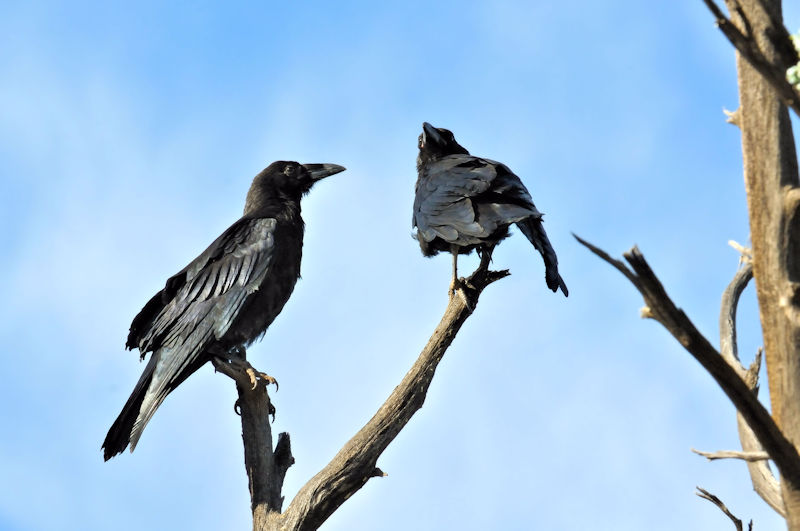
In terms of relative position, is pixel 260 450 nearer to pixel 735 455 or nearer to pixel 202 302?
pixel 202 302

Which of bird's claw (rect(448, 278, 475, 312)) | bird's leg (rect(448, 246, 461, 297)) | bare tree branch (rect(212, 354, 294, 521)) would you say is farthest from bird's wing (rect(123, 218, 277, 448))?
bird's claw (rect(448, 278, 475, 312))

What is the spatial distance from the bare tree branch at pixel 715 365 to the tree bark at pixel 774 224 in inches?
5.6

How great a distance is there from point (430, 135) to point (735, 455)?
13.8 feet

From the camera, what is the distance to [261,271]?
6805 mm

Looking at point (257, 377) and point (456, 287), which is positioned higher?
point (456, 287)

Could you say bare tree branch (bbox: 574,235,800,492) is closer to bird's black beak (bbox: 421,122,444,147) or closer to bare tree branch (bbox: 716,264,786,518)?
bare tree branch (bbox: 716,264,786,518)

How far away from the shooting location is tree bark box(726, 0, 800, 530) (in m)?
3.41

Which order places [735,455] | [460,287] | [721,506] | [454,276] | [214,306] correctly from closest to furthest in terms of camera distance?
1. [735,455]
2. [721,506]
3. [460,287]
4. [454,276]
5. [214,306]

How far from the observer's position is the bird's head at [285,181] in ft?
25.0

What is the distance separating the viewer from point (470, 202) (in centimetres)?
580

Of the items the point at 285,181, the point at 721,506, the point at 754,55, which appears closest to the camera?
the point at 754,55

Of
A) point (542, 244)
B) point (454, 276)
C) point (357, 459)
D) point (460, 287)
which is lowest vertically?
point (357, 459)

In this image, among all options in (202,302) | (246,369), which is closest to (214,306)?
(202,302)

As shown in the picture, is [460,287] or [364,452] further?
[460,287]
